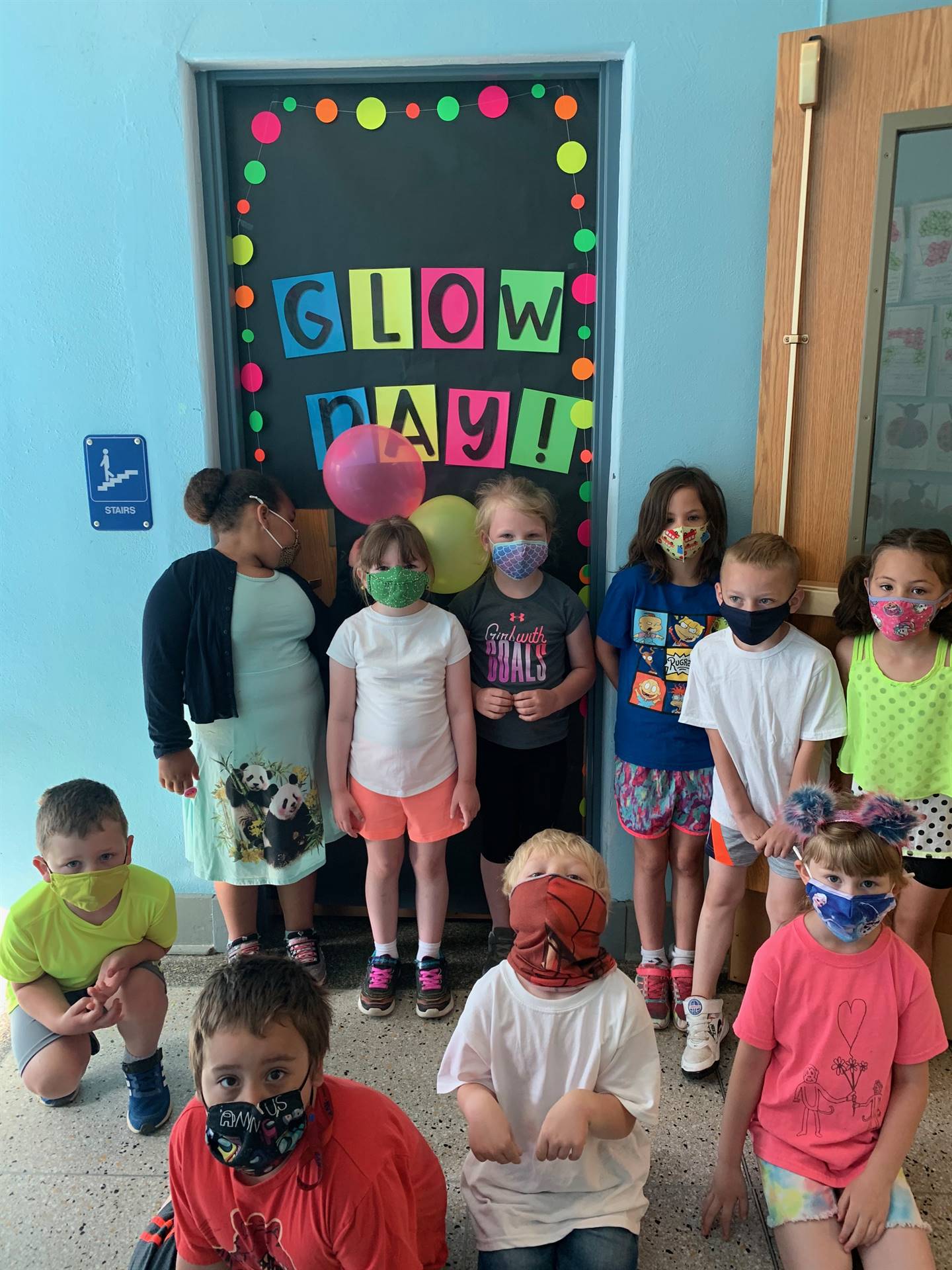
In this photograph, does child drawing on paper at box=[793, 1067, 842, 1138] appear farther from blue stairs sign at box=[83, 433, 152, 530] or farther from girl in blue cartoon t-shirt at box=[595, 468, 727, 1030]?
blue stairs sign at box=[83, 433, 152, 530]

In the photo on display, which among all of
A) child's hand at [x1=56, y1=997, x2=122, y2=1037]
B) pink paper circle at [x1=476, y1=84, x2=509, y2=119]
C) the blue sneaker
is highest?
pink paper circle at [x1=476, y1=84, x2=509, y2=119]

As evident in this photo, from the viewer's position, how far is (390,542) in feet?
7.80

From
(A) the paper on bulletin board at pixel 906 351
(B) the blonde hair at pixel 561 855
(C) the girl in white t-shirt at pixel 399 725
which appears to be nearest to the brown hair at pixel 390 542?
(C) the girl in white t-shirt at pixel 399 725

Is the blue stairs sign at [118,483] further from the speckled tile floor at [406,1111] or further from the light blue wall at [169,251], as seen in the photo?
the speckled tile floor at [406,1111]

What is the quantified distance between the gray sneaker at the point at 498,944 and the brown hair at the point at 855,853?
4.17ft

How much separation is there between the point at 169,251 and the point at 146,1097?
7.22 feet

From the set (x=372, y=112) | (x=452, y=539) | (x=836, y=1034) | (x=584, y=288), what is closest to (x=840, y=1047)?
(x=836, y=1034)

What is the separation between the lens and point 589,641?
2572 millimetres

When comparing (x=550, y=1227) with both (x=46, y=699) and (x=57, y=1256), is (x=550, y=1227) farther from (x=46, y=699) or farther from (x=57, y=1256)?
(x=46, y=699)

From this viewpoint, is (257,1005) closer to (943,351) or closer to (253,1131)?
(253,1131)

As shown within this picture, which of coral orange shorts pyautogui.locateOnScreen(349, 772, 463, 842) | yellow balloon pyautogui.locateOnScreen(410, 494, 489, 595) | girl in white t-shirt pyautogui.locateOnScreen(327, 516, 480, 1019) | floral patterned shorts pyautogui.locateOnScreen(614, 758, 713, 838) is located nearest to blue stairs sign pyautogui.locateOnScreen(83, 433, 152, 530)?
girl in white t-shirt pyautogui.locateOnScreen(327, 516, 480, 1019)

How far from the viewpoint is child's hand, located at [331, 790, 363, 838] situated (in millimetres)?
2504

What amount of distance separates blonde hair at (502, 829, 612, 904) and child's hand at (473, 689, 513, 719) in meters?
0.81

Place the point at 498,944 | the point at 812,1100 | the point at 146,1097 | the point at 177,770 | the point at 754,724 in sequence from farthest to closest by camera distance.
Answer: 1. the point at 498,944
2. the point at 177,770
3. the point at 754,724
4. the point at 146,1097
5. the point at 812,1100
